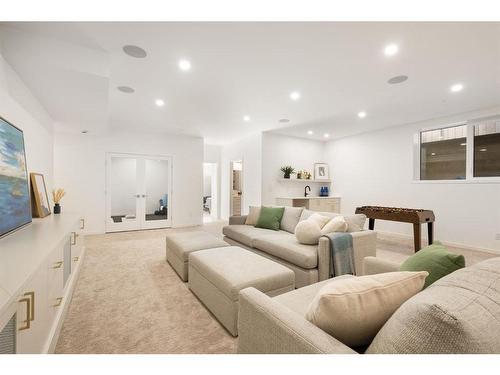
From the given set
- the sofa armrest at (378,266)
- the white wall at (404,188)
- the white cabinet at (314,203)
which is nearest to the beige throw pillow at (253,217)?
the white cabinet at (314,203)

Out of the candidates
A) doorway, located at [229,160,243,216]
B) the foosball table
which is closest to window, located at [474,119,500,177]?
the foosball table

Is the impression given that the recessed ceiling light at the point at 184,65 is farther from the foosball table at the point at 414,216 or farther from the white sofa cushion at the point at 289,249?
the foosball table at the point at 414,216

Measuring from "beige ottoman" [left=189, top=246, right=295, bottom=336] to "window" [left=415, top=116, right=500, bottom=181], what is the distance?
4700mm

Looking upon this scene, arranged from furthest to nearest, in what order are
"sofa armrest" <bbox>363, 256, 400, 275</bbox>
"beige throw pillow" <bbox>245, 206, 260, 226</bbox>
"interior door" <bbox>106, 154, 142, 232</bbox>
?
"interior door" <bbox>106, 154, 142, 232</bbox> → "beige throw pillow" <bbox>245, 206, 260, 226</bbox> → "sofa armrest" <bbox>363, 256, 400, 275</bbox>

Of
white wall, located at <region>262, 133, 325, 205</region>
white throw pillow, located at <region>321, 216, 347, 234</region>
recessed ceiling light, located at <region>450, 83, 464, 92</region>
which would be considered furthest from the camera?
white wall, located at <region>262, 133, 325, 205</region>

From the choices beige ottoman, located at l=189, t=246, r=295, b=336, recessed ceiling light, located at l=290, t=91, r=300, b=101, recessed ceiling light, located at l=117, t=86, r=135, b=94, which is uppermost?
recessed ceiling light, located at l=290, t=91, r=300, b=101

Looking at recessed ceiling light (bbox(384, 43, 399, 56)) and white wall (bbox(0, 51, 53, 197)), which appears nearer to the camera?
white wall (bbox(0, 51, 53, 197))

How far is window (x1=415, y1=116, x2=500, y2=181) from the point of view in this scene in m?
4.23

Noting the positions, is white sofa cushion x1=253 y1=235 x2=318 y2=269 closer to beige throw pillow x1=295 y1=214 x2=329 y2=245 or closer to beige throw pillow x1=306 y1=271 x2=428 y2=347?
beige throw pillow x1=295 y1=214 x2=329 y2=245

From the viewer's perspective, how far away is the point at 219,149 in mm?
8070

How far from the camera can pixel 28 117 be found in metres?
2.78

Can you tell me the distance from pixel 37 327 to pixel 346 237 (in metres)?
2.57

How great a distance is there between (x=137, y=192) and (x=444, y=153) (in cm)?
709

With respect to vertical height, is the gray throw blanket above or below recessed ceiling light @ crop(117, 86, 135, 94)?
below
